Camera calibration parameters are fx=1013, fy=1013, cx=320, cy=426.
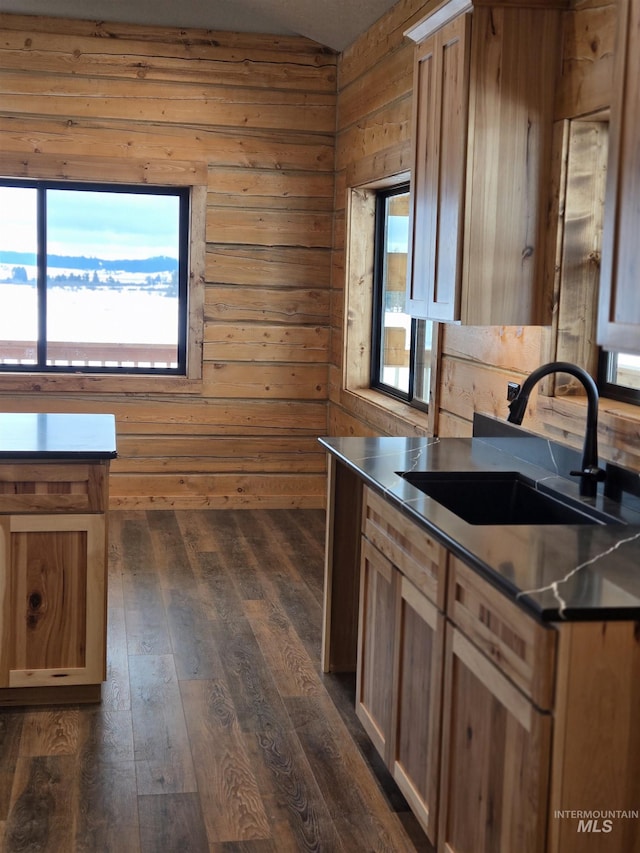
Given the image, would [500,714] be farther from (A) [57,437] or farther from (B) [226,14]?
(B) [226,14]

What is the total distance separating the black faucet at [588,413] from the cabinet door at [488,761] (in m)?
0.68

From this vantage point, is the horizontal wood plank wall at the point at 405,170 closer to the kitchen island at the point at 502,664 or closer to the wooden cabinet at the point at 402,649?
the kitchen island at the point at 502,664

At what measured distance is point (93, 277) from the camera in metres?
6.12

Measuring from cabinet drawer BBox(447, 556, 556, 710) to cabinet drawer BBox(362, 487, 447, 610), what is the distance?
8 centimetres

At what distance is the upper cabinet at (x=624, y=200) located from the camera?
216cm

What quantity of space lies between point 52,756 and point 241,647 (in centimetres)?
106

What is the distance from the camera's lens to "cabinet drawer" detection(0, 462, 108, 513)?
10.6 ft

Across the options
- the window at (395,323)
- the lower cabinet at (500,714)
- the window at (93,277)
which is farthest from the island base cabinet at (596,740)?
the window at (93,277)

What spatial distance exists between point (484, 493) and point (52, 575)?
4.63 feet

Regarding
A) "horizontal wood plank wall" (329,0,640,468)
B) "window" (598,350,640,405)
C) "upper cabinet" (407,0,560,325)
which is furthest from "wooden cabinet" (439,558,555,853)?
"upper cabinet" (407,0,560,325)

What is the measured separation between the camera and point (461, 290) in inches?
125

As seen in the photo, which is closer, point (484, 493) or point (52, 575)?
point (484, 493)

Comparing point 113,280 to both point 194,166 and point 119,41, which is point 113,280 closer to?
point 194,166

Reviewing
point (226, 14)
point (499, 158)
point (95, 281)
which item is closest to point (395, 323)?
point (95, 281)
